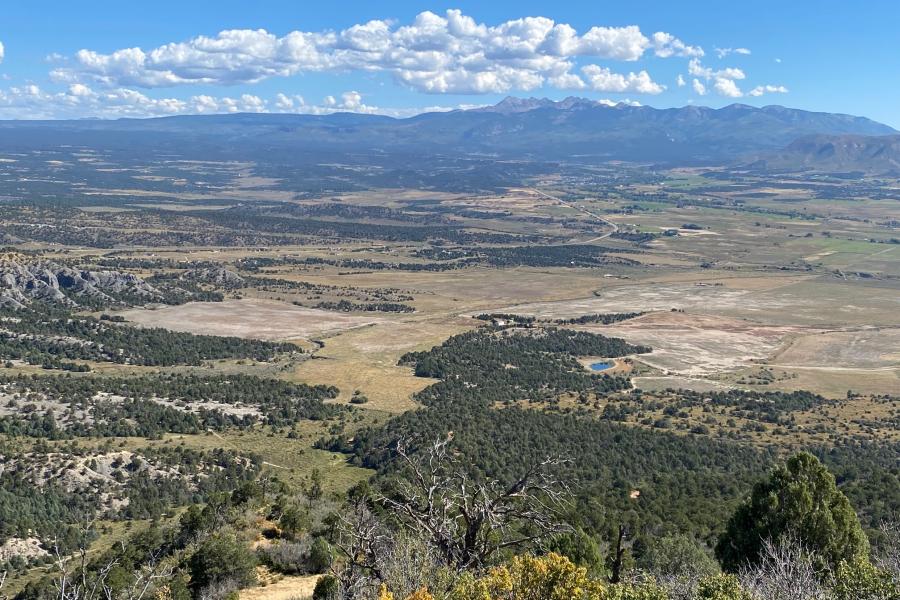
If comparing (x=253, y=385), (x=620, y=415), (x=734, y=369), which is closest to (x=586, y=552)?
(x=620, y=415)

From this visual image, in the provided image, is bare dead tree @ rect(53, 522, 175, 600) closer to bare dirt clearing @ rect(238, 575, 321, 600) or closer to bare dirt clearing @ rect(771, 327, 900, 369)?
bare dirt clearing @ rect(238, 575, 321, 600)

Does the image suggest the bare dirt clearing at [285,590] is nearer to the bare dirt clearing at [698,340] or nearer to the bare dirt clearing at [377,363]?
the bare dirt clearing at [377,363]

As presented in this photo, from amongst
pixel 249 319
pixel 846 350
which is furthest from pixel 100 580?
pixel 846 350

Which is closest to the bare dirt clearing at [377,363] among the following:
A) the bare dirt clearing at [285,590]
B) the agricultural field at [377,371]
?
the agricultural field at [377,371]

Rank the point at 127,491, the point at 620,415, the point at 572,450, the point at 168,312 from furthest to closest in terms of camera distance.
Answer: the point at 168,312, the point at 620,415, the point at 572,450, the point at 127,491

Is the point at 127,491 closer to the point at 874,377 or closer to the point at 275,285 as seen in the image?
the point at 874,377

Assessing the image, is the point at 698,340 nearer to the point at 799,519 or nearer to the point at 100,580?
the point at 799,519

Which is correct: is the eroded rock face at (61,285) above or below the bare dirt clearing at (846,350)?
above
